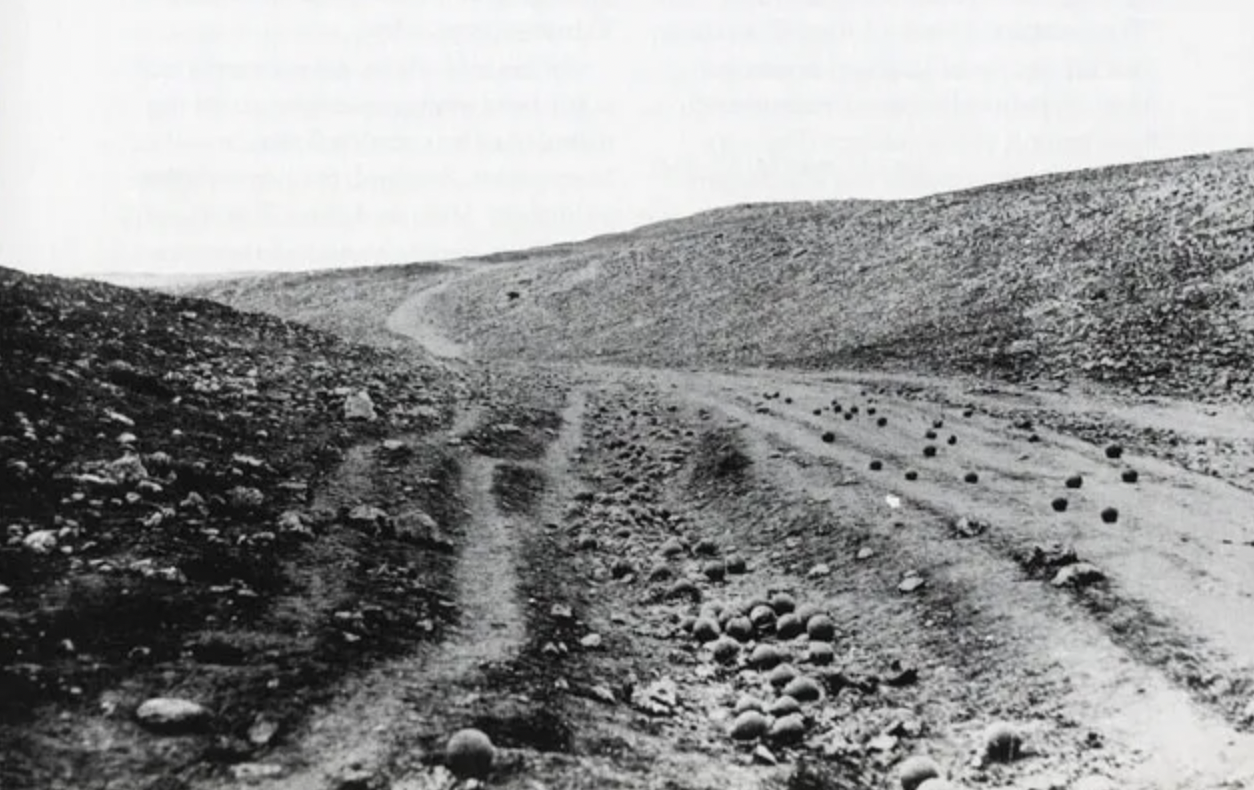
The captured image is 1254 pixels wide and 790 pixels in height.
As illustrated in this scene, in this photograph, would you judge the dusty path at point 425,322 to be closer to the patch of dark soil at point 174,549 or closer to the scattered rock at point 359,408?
the scattered rock at point 359,408

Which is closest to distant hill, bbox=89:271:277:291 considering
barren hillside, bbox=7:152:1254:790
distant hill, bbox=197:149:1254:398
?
distant hill, bbox=197:149:1254:398

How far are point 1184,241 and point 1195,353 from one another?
1095 cm

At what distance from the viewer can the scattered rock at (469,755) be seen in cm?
440

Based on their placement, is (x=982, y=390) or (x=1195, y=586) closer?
(x=1195, y=586)

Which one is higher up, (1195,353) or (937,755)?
(1195,353)

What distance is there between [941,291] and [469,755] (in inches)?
1183

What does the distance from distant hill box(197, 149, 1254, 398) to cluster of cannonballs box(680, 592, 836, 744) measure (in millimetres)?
13562

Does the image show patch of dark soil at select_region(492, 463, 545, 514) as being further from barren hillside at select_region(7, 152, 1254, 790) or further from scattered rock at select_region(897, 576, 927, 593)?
scattered rock at select_region(897, 576, 927, 593)

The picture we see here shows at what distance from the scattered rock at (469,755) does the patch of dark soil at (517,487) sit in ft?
18.5

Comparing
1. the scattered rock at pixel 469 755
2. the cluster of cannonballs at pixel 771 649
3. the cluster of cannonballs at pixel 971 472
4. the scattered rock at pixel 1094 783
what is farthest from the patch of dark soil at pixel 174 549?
the cluster of cannonballs at pixel 971 472

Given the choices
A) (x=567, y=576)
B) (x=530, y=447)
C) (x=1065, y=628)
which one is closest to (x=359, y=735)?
(x=567, y=576)

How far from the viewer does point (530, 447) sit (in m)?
13.9

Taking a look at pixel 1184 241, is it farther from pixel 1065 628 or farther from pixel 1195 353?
pixel 1065 628

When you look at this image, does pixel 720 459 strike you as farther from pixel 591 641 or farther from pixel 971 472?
pixel 591 641
